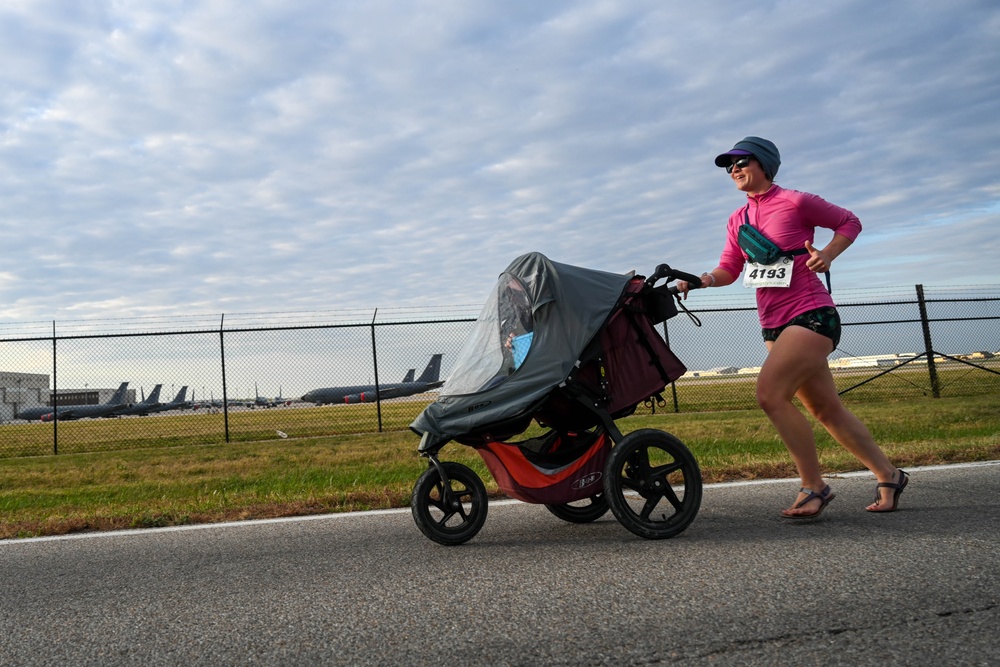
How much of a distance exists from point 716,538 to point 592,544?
1.88 ft

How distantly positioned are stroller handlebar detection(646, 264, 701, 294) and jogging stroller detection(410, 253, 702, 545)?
12mm

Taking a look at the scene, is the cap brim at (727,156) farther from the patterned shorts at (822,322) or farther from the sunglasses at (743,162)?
the patterned shorts at (822,322)

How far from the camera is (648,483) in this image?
3822 mm

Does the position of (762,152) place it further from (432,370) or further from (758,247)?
(432,370)

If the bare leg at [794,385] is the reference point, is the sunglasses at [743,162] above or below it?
above

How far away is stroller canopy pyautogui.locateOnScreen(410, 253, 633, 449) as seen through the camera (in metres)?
3.70

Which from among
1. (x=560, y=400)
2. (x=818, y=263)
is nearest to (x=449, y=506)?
(x=560, y=400)

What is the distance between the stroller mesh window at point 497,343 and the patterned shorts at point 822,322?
4.58 feet

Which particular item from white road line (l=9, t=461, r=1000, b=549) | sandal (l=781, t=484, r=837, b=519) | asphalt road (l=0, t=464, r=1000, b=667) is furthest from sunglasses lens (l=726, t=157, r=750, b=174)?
white road line (l=9, t=461, r=1000, b=549)

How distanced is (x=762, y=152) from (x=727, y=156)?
184mm

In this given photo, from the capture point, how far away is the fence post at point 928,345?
51.9 ft

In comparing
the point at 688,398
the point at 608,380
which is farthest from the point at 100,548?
the point at 688,398

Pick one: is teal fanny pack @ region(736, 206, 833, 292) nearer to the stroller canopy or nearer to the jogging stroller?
the jogging stroller

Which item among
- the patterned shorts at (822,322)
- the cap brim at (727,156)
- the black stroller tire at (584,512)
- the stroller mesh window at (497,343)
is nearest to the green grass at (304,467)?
the black stroller tire at (584,512)
